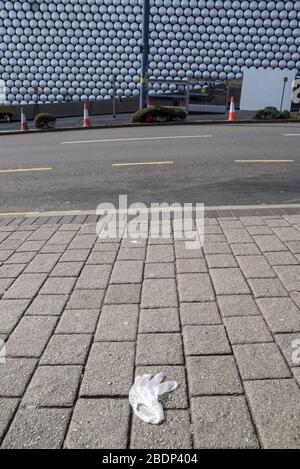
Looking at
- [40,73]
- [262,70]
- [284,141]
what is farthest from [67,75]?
[284,141]

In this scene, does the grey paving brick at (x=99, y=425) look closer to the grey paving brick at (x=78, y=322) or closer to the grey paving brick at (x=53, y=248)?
the grey paving brick at (x=78, y=322)

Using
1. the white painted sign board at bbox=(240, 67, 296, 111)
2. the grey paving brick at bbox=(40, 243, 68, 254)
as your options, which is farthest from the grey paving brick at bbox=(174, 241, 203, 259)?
the white painted sign board at bbox=(240, 67, 296, 111)

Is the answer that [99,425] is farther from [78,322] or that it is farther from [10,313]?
[10,313]

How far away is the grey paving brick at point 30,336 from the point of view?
2396 mm

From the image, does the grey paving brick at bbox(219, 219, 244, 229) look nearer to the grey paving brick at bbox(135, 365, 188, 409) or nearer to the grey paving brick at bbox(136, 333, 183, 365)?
the grey paving brick at bbox(136, 333, 183, 365)

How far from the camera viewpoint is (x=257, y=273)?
3.28 metres

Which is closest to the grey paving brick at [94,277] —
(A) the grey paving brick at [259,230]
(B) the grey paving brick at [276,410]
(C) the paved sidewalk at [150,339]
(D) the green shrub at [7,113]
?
(C) the paved sidewalk at [150,339]

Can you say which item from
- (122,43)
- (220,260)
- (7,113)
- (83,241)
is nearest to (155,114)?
(7,113)

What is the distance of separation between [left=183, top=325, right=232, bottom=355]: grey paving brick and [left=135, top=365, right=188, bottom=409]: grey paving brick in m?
0.17

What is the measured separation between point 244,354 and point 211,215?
Answer: 256 centimetres

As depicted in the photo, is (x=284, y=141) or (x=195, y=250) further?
(x=284, y=141)

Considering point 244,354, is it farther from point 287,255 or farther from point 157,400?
point 287,255

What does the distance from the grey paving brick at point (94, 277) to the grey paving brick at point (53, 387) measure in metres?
0.95

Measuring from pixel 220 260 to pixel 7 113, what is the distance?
65.3 feet
